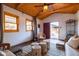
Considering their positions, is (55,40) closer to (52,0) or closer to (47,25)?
(47,25)

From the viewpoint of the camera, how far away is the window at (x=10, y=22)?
94.4 inches

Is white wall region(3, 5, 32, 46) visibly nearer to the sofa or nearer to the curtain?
the curtain

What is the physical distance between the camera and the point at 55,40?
2719mm

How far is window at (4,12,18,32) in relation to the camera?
7.86 ft

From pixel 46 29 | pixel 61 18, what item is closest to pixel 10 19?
pixel 46 29

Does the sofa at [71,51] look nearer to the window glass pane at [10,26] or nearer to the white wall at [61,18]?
the white wall at [61,18]

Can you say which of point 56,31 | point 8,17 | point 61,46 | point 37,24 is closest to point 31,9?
point 37,24

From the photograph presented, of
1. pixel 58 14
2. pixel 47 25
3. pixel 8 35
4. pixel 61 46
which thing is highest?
pixel 58 14

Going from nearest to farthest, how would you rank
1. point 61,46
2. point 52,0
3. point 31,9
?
point 52,0 < point 31,9 < point 61,46

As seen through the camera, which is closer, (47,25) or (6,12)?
(6,12)

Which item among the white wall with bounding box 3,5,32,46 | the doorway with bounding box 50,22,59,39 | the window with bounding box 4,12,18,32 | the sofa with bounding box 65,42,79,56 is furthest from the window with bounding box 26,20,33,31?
the sofa with bounding box 65,42,79,56

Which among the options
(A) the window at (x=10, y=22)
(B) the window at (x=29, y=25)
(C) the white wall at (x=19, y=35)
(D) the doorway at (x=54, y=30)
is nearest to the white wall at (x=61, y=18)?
(D) the doorway at (x=54, y=30)

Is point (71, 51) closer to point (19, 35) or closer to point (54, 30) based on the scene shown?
point (54, 30)

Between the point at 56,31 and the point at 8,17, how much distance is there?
1095 millimetres
